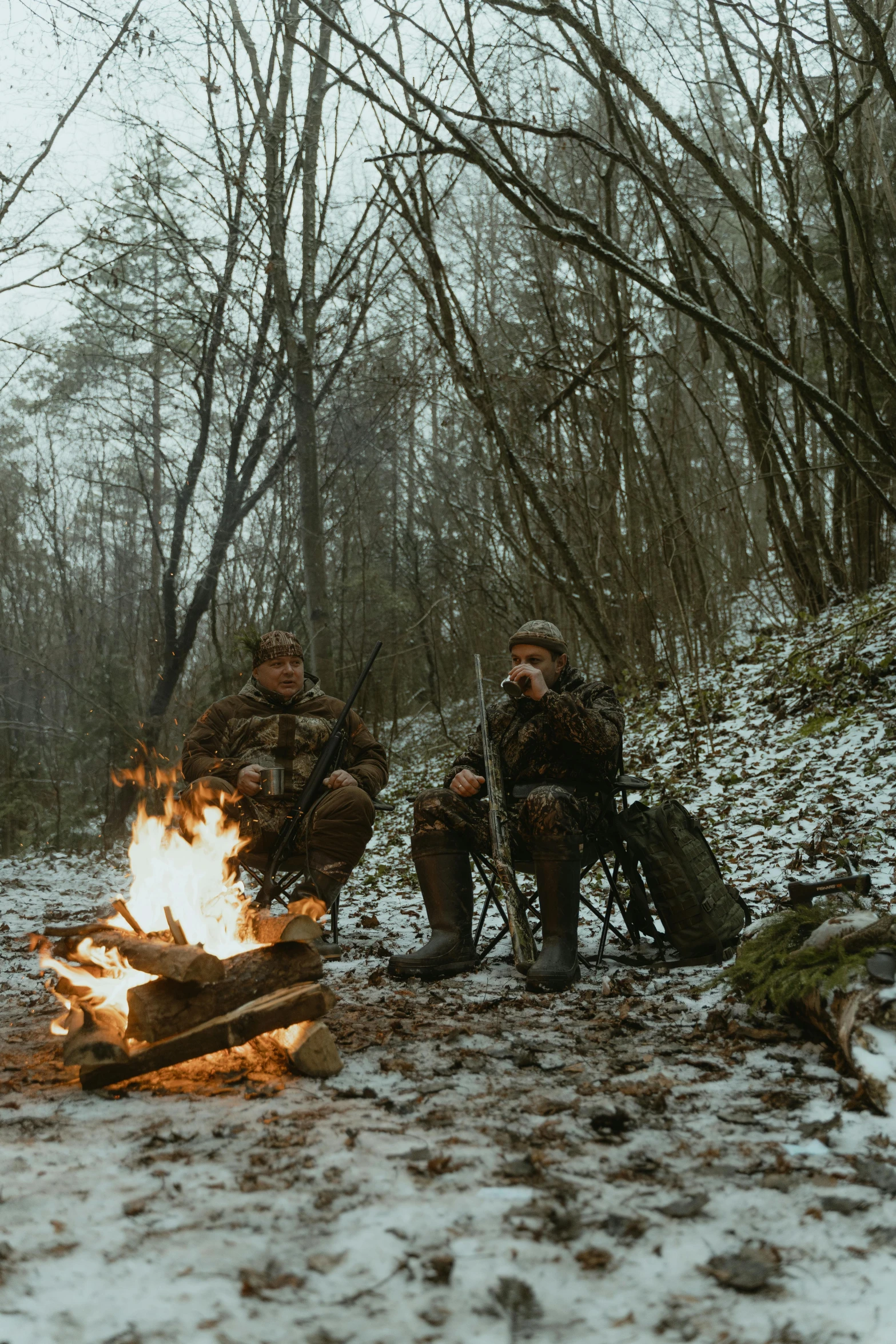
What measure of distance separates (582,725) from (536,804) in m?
0.37

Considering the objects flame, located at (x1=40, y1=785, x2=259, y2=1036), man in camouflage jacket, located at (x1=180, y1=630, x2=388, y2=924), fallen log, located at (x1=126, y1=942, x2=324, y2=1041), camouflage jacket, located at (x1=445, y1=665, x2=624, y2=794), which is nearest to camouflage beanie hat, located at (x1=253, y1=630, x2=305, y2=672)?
man in camouflage jacket, located at (x1=180, y1=630, x2=388, y2=924)

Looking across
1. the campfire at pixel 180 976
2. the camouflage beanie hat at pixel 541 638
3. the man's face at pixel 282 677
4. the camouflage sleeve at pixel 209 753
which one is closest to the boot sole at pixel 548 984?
the campfire at pixel 180 976

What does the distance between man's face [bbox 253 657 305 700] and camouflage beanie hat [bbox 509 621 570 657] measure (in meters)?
1.08

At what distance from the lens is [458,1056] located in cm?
262

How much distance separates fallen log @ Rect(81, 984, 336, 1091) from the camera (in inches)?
94.7

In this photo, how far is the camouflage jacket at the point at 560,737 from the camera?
3768 mm

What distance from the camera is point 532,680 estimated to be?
385 cm

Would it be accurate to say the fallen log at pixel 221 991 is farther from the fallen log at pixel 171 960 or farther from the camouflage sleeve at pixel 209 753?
the camouflage sleeve at pixel 209 753

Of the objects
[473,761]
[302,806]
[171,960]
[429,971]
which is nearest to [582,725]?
[473,761]

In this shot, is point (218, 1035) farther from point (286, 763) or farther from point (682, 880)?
point (286, 763)

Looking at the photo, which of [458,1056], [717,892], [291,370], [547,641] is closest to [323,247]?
[291,370]

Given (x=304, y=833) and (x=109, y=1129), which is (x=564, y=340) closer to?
(x=304, y=833)

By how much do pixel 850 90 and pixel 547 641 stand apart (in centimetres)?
805

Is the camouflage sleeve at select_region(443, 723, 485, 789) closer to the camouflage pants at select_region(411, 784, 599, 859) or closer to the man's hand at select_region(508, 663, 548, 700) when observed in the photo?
the camouflage pants at select_region(411, 784, 599, 859)
